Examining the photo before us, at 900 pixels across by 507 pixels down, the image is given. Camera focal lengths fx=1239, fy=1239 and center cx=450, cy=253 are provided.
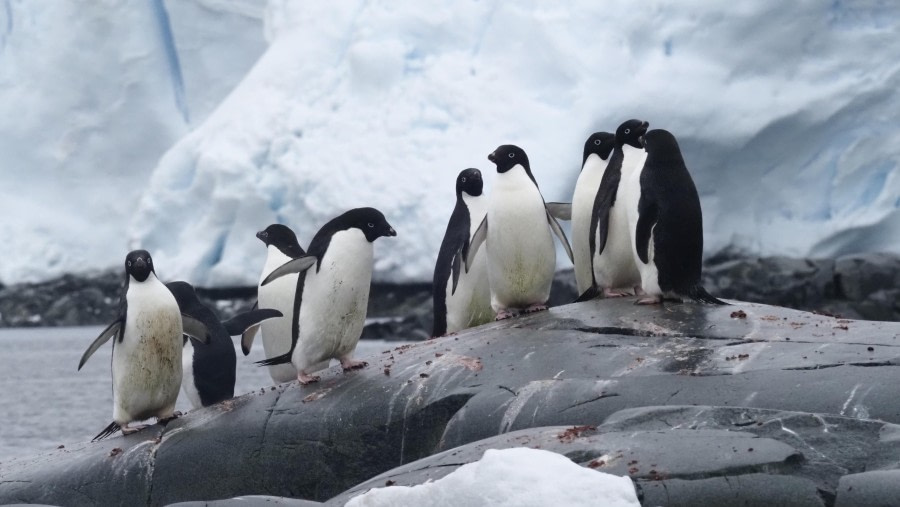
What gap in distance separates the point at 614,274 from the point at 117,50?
69.1 ft

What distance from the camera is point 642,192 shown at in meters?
6.02

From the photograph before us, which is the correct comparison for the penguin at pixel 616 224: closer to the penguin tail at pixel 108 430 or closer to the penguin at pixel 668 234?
the penguin at pixel 668 234

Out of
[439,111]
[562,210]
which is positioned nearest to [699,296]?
[562,210]

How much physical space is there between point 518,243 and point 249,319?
1615 mm

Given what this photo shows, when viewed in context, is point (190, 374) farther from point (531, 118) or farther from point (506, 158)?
point (531, 118)

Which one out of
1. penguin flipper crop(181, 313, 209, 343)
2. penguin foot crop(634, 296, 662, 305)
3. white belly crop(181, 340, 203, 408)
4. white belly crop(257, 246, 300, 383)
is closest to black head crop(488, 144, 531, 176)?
penguin foot crop(634, 296, 662, 305)

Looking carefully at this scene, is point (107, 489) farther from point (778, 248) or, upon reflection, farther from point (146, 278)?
point (778, 248)

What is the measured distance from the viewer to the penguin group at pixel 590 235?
5.95 m

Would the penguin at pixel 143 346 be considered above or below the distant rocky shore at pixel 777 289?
above

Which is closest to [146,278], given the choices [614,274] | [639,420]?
[614,274]

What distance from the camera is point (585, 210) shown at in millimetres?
6926

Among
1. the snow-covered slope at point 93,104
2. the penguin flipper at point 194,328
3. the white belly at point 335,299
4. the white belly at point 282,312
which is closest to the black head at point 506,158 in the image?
the white belly at point 335,299

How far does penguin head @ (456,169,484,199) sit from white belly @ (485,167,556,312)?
17.7 inches

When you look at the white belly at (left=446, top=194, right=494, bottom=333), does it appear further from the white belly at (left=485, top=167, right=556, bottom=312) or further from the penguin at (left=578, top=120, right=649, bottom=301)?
the penguin at (left=578, top=120, right=649, bottom=301)
